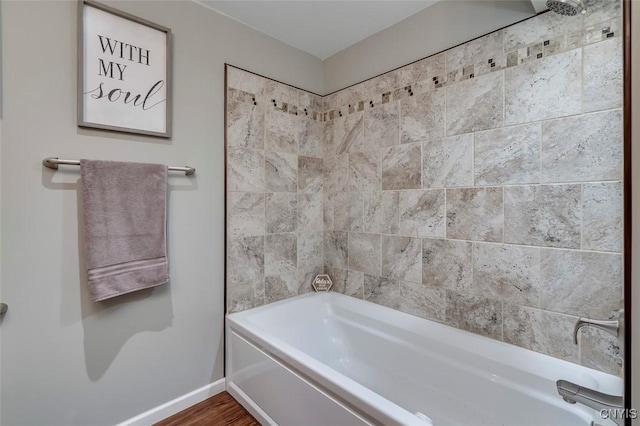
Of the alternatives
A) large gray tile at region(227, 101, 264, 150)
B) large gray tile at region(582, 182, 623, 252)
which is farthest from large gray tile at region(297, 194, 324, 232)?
large gray tile at region(582, 182, 623, 252)

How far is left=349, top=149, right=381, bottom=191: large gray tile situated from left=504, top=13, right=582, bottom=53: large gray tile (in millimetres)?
941

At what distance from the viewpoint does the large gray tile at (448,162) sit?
1624 mm

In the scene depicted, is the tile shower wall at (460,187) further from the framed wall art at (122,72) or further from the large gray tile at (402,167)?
the framed wall art at (122,72)

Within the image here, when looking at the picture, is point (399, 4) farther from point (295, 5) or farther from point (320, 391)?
point (320, 391)

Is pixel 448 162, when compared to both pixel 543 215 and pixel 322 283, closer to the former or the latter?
pixel 543 215

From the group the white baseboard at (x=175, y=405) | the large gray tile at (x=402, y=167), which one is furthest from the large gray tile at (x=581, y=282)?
the white baseboard at (x=175, y=405)

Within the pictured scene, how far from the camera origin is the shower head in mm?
1164

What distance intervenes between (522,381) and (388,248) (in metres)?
0.98

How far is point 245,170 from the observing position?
1.99 metres

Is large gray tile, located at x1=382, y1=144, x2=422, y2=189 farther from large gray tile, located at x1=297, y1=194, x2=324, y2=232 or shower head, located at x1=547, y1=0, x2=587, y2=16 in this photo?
shower head, located at x1=547, y1=0, x2=587, y2=16

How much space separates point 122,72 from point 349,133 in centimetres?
149

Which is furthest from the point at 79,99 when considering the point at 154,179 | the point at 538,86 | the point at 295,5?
the point at 538,86

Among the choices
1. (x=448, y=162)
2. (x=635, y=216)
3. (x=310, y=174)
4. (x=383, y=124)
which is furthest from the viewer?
(x=310, y=174)

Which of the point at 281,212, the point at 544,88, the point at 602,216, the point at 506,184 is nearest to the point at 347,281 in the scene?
the point at 281,212
